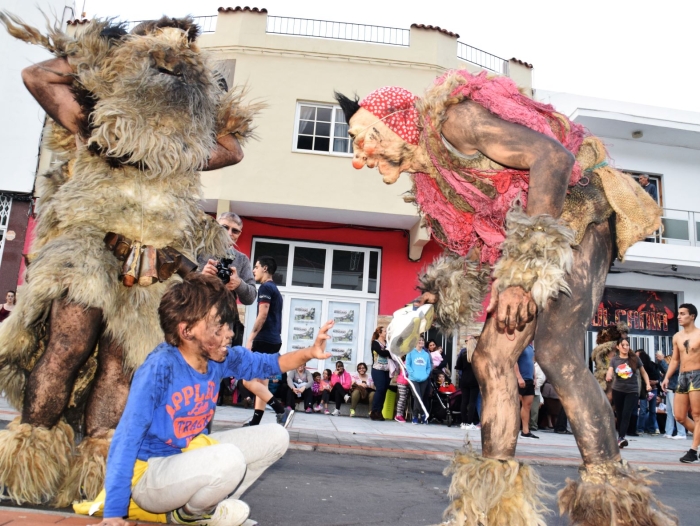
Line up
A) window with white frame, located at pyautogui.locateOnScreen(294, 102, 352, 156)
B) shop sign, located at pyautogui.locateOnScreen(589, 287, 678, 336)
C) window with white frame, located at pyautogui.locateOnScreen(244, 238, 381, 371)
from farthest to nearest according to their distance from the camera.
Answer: shop sign, located at pyautogui.locateOnScreen(589, 287, 678, 336) → window with white frame, located at pyautogui.locateOnScreen(244, 238, 381, 371) → window with white frame, located at pyautogui.locateOnScreen(294, 102, 352, 156)

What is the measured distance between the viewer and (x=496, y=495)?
2.09 m

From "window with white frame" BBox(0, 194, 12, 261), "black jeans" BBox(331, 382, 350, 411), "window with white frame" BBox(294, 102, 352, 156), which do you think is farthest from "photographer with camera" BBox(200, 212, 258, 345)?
"window with white frame" BBox(0, 194, 12, 261)

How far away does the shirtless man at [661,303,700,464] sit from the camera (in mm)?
6660

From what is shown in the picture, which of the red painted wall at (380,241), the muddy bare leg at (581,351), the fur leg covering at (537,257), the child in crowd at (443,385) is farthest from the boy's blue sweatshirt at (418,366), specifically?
the fur leg covering at (537,257)

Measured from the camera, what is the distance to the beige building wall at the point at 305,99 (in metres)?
12.5

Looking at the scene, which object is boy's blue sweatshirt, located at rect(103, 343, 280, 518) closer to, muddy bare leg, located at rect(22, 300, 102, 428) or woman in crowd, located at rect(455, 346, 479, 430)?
muddy bare leg, located at rect(22, 300, 102, 428)

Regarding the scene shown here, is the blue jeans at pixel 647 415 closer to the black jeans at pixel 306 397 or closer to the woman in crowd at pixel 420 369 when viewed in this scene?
the woman in crowd at pixel 420 369

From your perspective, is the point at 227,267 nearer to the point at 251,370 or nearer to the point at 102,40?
the point at 251,370

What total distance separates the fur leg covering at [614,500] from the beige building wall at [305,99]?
10535 millimetres

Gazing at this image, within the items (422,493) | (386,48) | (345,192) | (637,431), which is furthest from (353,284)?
(422,493)

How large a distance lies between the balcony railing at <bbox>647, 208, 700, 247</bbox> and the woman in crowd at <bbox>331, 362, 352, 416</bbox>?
30.1 feet

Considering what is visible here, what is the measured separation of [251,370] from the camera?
249 cm

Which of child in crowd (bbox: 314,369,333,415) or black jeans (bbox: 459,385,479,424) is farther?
child in crowd (bbox: 314,369,333,415)

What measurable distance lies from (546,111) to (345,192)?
33.5ft
